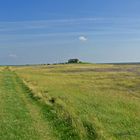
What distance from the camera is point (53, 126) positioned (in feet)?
50.5

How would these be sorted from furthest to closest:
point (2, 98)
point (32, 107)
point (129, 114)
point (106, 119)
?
point (2, 98) → point (32, 107) → point (129, 114) → point (106, 119)

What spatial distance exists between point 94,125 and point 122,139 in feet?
6.23

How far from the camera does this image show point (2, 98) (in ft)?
84.8

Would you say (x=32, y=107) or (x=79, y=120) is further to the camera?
(x=32, y=107)

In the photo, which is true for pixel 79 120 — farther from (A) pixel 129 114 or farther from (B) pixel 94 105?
(B) pixel 94 105

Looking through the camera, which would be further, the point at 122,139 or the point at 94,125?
the point at 94,125

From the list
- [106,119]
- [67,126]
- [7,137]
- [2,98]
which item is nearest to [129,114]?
[106,119]

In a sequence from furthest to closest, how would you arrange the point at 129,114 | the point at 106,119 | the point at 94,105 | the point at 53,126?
the point at 94,105
the point at 129,114
the point at 106,119
the point at 53,126

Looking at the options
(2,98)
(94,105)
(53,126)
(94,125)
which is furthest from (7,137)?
(2,98)

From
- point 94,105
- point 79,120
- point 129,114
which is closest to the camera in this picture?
point 79,120

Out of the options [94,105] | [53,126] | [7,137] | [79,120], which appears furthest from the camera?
[94,105]

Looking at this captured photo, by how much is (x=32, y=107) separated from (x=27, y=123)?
4.78 m

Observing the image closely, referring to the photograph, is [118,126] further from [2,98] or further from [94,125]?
[2,98]

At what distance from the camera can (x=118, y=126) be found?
16.2 m
